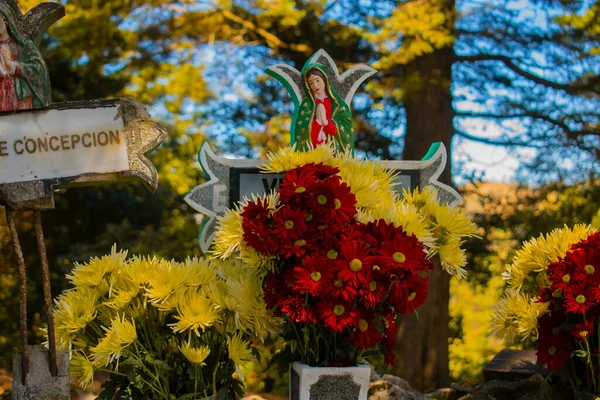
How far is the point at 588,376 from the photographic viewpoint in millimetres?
3521

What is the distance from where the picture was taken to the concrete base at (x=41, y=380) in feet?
9.91

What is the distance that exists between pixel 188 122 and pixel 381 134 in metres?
2.59

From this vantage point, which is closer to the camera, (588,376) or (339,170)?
(339,170)

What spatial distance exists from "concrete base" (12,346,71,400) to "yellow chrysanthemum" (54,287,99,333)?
150 mm

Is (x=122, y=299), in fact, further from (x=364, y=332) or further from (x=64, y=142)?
(x=364, y=332)

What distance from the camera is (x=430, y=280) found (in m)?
7.28

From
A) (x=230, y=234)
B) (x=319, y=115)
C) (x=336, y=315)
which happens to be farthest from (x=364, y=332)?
(x=319, y=115)

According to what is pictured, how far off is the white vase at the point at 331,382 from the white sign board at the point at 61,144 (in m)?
1.24

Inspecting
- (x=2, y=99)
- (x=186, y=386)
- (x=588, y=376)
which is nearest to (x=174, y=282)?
(x=186, y=386)

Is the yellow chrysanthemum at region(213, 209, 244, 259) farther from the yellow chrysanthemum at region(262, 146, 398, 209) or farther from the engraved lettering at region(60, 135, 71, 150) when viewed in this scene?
the engraved lettering at region(60, 135, 71, 150)

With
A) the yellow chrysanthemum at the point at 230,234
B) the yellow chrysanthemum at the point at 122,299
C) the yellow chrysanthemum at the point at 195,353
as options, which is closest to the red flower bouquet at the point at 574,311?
the yellow chrysanthemum at the point at 230,234

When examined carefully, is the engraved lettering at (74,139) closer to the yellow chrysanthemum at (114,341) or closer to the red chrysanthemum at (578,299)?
the yellow chrysanthemum at (114,341)

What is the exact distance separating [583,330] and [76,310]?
7.51 feet

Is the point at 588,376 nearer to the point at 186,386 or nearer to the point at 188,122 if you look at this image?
the point at 186,386
